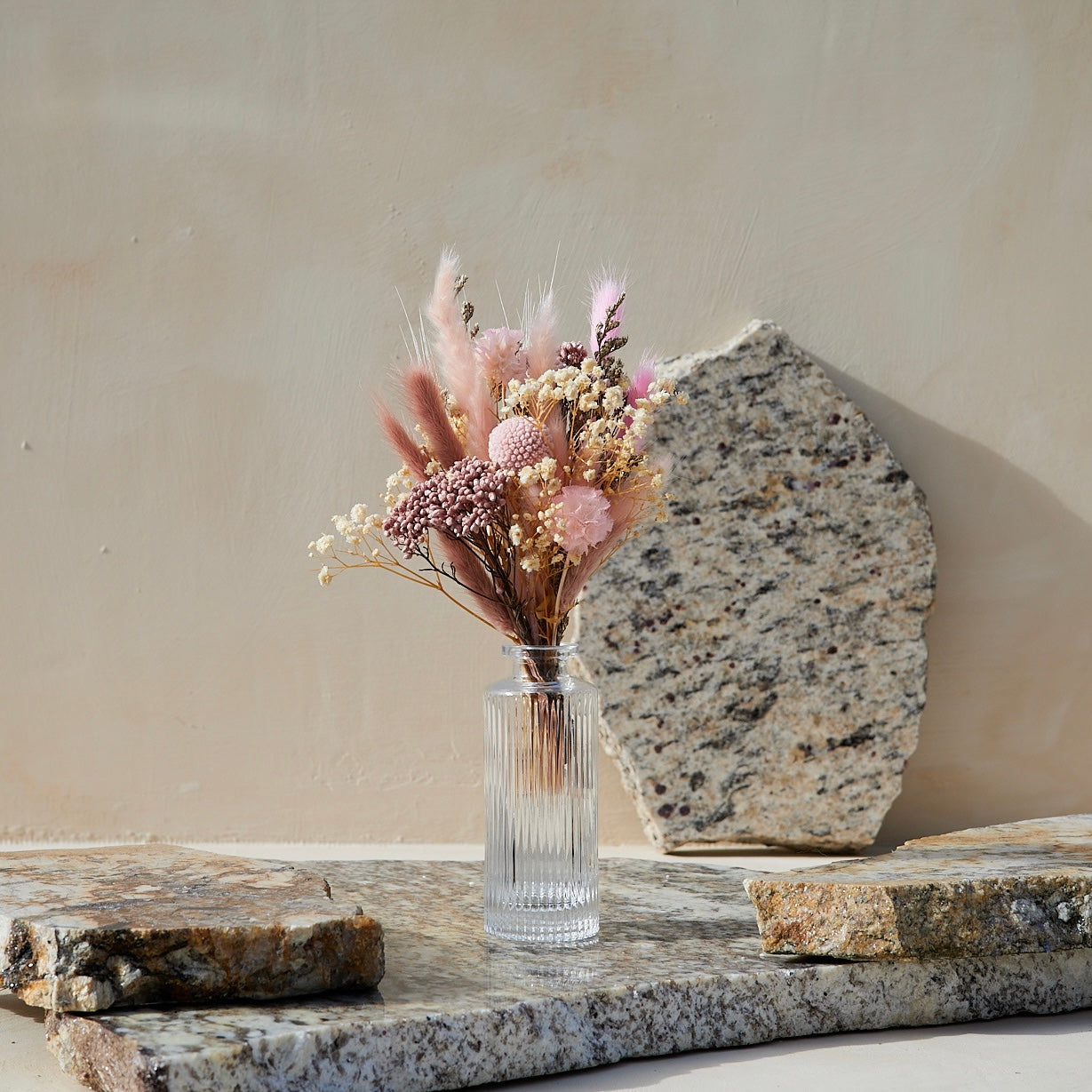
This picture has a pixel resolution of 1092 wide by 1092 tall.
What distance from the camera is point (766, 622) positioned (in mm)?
2188

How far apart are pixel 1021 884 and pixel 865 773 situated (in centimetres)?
94

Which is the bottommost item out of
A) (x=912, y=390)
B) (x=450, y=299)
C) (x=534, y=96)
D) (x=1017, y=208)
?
(x=450, y=299)

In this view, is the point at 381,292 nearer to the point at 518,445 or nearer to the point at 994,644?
the point at 518,445

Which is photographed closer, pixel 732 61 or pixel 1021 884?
pixel 1021 884

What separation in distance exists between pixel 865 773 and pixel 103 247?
1688mm

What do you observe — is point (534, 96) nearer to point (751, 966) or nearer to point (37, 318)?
point (37, 318)

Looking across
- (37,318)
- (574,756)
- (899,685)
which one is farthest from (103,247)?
(899,685)

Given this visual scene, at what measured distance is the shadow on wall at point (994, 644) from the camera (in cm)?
227

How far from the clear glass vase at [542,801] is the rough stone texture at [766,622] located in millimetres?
822

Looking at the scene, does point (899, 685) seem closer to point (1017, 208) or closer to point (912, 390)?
point (912, 390)

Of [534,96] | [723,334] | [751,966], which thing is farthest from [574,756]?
[534,96]

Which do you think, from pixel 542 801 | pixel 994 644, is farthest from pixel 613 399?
pixel 994 644

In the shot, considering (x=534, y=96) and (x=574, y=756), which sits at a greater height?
(x=534, y=96)

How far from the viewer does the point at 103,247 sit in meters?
2.26
